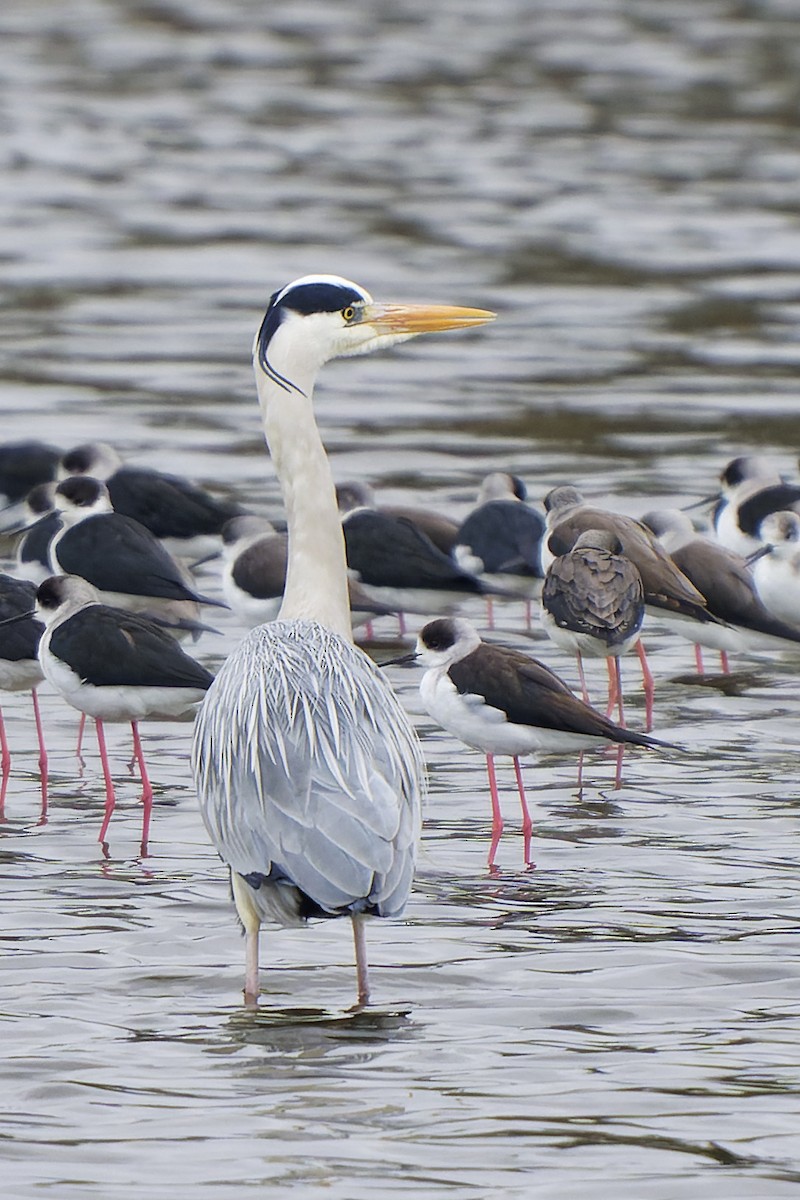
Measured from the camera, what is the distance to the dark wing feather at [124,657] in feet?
31.1

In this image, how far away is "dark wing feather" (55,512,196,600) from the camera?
11.7m

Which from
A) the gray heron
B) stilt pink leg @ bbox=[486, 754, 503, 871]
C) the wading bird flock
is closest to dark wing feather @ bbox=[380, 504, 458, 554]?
the wading bird flock

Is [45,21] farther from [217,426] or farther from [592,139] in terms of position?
[217,426]

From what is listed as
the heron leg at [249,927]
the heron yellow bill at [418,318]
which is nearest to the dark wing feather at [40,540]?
the heron yellow bill at [418,318]

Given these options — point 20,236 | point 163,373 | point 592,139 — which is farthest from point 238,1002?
point 592,139

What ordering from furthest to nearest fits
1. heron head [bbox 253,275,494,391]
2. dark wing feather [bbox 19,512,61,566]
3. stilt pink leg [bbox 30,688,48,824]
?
dark wing feather [bbox 19,512,61,566] < stilt pink leg [bbox 30,688,48,824] < heron head [bbox 253,275,494,391]

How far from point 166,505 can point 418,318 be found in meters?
4.92

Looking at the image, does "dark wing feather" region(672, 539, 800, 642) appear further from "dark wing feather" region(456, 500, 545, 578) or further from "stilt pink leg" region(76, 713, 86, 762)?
"stilt pink leg" region(76, 713, 86, 762)

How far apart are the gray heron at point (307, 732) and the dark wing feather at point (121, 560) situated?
3100 mm

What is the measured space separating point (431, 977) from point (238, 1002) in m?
0.61

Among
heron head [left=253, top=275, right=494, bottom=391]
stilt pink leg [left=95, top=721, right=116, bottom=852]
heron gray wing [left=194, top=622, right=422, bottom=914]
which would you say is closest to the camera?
heron gray wing [left=194, top=622, right=422, bottom=914]

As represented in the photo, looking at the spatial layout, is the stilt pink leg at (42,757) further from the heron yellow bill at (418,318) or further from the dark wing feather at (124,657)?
the heron yellow bill at (418,318)

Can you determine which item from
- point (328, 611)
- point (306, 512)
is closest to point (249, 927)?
point (328, 611)

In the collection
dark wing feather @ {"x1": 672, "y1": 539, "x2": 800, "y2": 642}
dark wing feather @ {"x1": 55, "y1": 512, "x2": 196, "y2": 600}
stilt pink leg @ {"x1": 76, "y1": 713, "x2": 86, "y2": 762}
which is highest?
dark wing feather @ {"x1": 55, "y1": 512, "x2": 196, "y2": 600}
